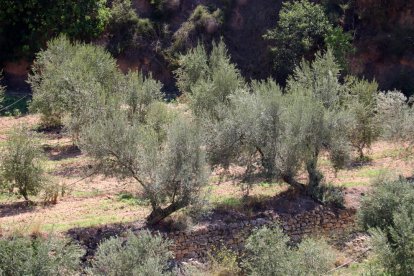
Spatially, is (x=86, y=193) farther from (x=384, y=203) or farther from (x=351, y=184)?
(x=384, y=203)

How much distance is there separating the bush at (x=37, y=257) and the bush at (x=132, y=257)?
0.84 m

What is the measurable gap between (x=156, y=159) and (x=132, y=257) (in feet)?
17.9

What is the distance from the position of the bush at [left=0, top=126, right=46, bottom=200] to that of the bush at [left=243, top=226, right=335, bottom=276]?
9.94 m

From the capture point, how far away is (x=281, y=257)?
66.8 ft

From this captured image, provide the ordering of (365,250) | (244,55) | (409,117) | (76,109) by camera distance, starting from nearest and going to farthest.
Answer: (365,250) → (409,117) → (76,109) → (244,55)

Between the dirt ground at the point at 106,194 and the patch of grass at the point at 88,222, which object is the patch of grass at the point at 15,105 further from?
the patch of grass at the point at 88,222

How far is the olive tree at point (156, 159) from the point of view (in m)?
24.5

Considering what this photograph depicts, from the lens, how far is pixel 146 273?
1923cm

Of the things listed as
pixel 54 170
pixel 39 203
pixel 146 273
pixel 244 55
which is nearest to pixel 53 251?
pixel 146 273

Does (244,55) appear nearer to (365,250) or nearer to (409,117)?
(409,117)

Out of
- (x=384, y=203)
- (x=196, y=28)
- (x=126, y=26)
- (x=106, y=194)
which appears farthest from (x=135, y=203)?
(x=126, y=26)

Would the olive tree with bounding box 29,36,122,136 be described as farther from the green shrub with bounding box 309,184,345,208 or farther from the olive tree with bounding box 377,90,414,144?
the olive tree with bounding box 377,90,414,144

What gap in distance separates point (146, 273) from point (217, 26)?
29.0m

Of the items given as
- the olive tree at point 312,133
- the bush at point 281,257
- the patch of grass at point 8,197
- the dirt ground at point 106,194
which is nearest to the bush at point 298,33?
the dirt ground at point 106,194
